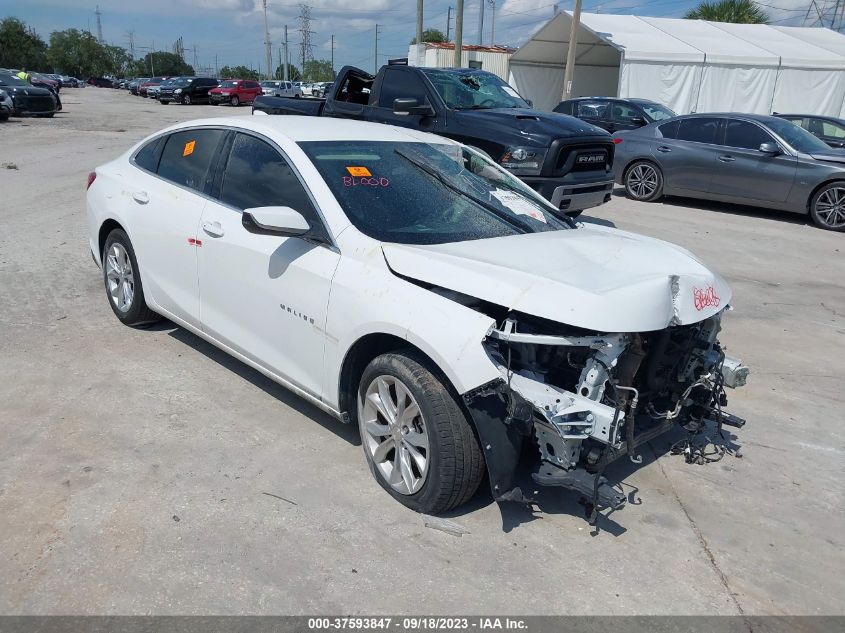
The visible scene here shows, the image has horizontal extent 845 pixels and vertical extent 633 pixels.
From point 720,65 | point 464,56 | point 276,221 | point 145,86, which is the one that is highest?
point 464,56

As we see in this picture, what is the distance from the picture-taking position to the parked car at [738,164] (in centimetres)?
1067

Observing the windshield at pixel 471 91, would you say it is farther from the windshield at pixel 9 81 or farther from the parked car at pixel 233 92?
the parked car at pixel 233 92

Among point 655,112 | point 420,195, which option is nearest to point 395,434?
point 420,195

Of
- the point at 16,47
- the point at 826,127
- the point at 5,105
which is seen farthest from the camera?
the point at 16,47

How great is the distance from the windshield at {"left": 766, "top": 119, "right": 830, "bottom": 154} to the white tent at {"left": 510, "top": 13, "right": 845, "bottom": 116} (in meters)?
13.3

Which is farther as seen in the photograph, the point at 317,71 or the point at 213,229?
the point at 317,71

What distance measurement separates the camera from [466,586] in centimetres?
283

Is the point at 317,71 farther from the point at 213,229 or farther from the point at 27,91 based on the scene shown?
the point at 213,229

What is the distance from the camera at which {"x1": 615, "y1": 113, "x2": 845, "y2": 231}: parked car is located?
10672mm

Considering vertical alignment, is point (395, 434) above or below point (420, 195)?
below

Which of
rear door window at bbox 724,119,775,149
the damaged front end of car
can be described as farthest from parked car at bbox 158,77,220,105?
the damaged front end of car

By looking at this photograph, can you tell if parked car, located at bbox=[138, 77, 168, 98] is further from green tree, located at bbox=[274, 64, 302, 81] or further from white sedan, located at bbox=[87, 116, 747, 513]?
white sedan, located at bbox=[87, 116, 747, 513]

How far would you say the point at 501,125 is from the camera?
857 centimetres

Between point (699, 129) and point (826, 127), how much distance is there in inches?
156
